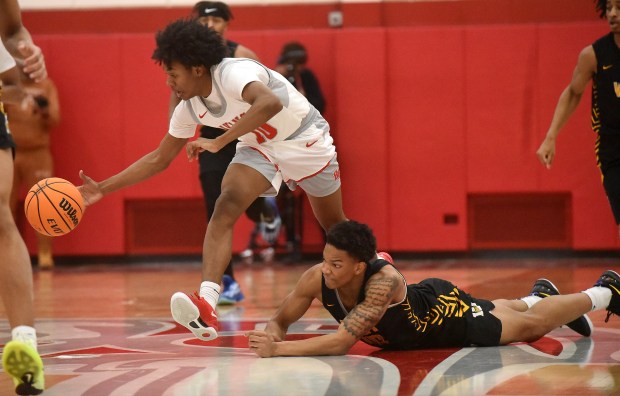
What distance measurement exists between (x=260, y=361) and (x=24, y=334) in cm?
131

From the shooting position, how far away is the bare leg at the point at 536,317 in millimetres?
5277

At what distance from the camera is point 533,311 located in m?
5.33

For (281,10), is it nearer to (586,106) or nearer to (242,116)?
(586,106)

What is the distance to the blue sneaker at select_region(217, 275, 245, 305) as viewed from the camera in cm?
772

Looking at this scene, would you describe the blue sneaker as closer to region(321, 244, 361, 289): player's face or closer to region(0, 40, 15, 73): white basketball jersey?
region(321, 244, 361, 289): player's face

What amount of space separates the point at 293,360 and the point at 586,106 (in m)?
7.47

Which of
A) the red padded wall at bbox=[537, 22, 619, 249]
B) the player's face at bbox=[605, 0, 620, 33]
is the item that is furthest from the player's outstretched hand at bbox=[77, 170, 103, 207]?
the red padded wall at bbox=[537, 22, 619, 249]

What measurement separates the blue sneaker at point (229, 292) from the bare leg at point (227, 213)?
81.2 inches

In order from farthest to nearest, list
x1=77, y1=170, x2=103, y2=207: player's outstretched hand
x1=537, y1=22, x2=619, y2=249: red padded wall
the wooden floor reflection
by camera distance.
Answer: x1=537, y1=22, x2=619, y2=249: red padded wall
x1=77, y1=170, x2=103, y2=207: player's outstretched hand
the wooden floor reflection

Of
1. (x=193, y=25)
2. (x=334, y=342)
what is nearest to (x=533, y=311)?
(x=334, y=342)

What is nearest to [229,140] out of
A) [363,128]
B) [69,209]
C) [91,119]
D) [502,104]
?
[69,209]

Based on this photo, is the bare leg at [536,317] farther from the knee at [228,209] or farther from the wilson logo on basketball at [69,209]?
the wilson logo on basketball at [69,209]

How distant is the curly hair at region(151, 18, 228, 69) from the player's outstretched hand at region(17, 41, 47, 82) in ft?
3.53

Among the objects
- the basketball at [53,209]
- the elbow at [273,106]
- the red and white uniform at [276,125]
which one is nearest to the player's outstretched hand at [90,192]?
the basketball at [53,209]
